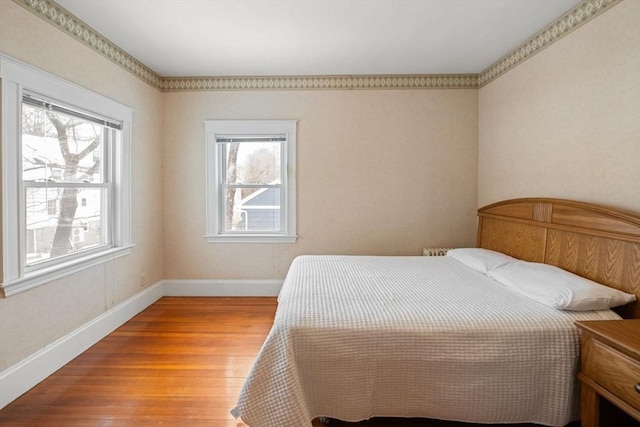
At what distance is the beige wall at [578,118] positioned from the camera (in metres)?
1.87

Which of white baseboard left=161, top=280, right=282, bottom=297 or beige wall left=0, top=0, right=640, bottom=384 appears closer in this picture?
beige wall left=0, top=0, right=640, bottom=384

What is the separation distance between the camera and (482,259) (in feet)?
8.30

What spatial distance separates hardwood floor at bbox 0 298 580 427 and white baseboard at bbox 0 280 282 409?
0.19 feet

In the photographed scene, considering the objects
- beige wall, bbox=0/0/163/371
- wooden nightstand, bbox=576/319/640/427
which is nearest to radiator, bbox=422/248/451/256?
wooden nightstand, bbox=576/319/640/427

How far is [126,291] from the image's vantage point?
10.2 ft

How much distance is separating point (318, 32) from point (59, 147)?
2.17 meters

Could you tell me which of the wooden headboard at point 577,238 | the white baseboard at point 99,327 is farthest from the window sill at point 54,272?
the wooden headboard at point 577,238

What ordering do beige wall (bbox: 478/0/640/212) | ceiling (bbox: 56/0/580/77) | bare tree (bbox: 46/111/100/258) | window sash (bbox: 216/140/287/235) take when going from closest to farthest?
beige wall (bbox: 478/0/640/212) < ceiling (bbox: 56/0/580/77) < bare tree (bbox: 46/111/100/258) < window sash (bbox: 216/140/287/235)

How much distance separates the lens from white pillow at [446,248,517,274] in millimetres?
2406

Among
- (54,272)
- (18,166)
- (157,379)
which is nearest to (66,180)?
(18,166)

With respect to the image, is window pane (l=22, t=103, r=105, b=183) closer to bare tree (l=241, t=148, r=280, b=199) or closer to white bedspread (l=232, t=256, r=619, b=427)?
bare tree (l=241, t=148, r=280, b=199)

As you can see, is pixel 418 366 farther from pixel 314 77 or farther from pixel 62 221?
pixel 314 77

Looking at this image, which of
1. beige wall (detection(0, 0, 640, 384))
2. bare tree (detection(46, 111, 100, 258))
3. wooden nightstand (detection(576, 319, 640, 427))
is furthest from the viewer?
beige wall (detection(0, 0, 640, 384))

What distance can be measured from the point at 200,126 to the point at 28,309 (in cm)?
233
